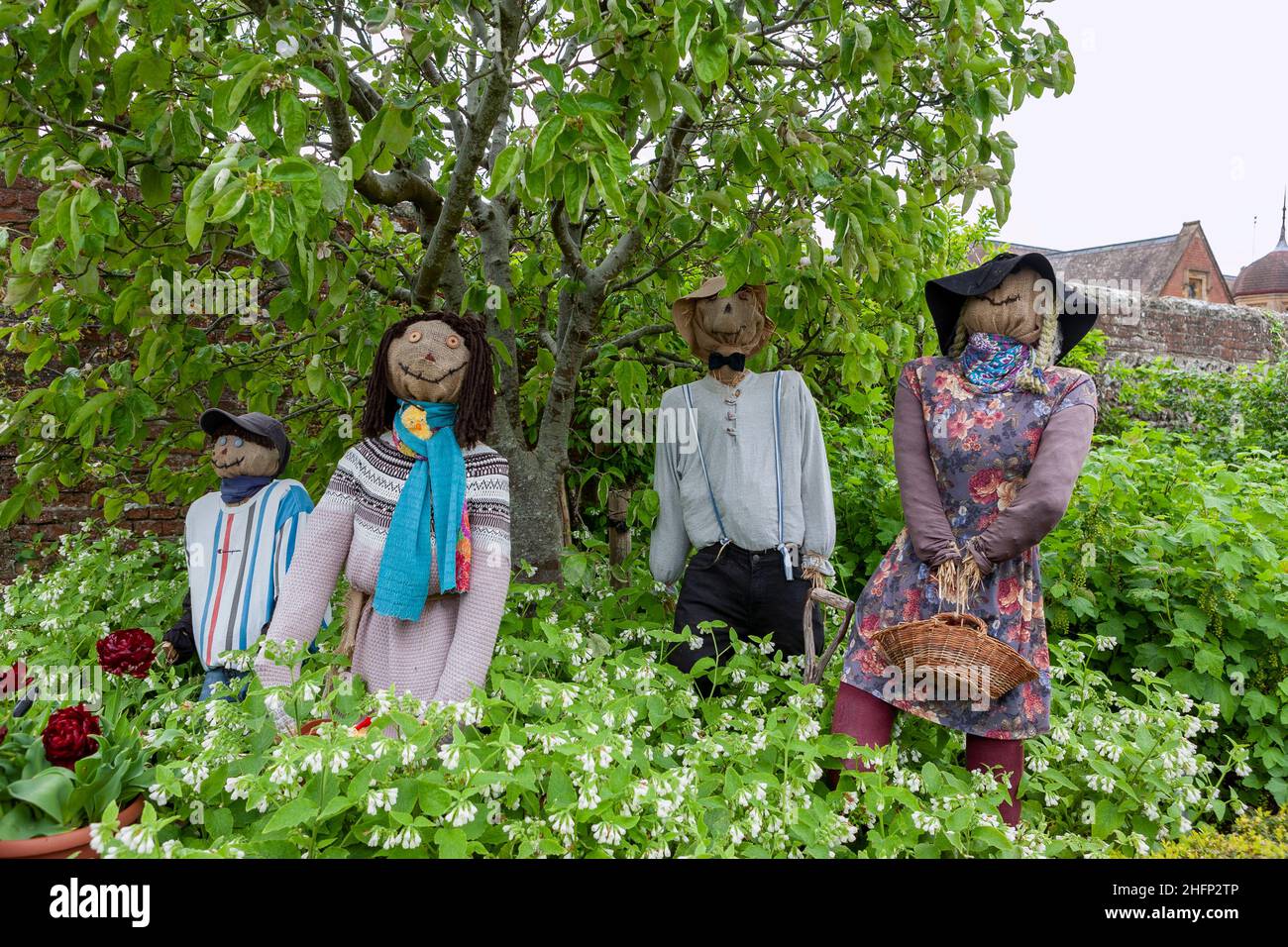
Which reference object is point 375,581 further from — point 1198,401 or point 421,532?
point 1198,401

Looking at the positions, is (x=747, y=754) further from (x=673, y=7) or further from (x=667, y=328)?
(x=667, y=328)

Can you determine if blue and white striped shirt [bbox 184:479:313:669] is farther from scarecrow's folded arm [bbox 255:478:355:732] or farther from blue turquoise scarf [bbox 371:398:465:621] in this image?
blue turquoise scarf [bbox 371:398:465:621]

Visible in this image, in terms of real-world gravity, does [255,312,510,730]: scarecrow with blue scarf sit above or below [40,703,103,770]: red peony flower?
above

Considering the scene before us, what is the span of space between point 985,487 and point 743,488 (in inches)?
31.2

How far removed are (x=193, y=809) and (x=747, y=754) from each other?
128cm

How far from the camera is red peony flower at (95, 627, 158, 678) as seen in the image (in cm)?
274

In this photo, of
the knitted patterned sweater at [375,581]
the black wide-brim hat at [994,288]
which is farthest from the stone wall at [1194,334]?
the knitted patterned sweater at [375,581]

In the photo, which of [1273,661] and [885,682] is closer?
[885,682]

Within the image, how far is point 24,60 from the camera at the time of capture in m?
2.68

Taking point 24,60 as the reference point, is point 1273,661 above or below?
below

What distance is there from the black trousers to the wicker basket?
739mm

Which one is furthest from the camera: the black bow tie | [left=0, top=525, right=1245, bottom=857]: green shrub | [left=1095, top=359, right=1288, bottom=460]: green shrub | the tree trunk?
[left=1095, top=359, right=1288, bottom=460]: green shrub

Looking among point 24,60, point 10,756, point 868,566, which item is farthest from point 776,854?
point 24,60

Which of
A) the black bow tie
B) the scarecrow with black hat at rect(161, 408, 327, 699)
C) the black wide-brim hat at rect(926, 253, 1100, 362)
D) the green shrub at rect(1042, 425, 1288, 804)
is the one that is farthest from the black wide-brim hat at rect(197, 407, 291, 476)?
the green shrub at rect(1042, 425, 1288, 804)
